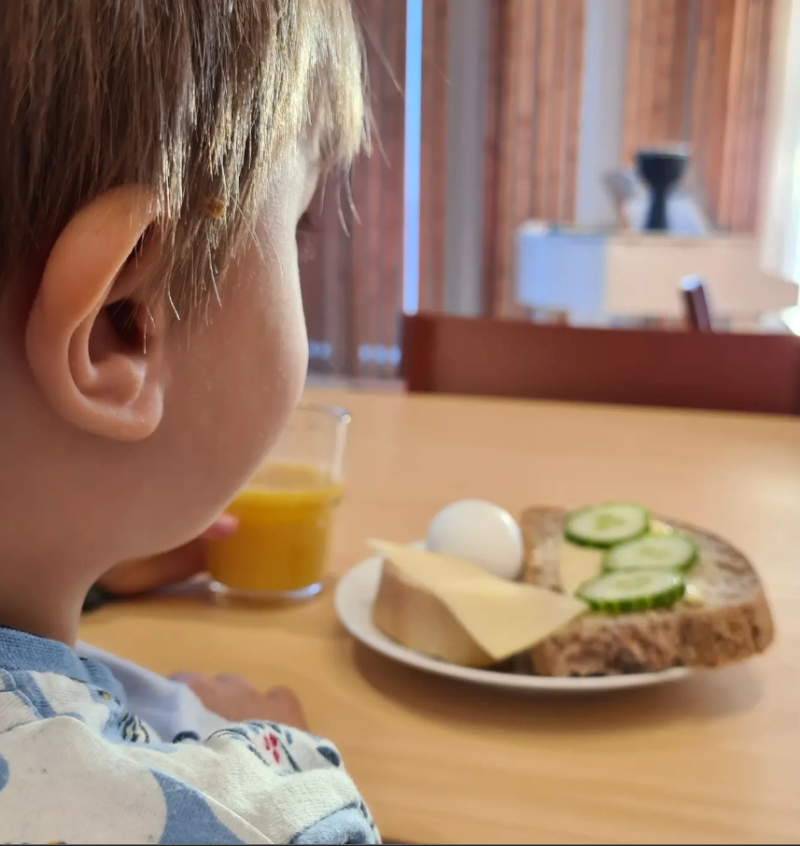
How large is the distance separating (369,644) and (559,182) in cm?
363

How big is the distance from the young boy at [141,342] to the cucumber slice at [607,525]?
33 cm

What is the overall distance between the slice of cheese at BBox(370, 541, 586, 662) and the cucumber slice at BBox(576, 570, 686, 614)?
0.05 ft

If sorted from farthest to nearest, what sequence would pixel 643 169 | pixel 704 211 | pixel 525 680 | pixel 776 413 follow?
pixel 704 211
pixel 643 169
pixel 776 413
pixel 525 680

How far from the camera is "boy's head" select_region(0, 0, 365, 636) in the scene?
1.25ft

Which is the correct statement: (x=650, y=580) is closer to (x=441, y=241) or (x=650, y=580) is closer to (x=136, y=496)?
(x=136, y=496)

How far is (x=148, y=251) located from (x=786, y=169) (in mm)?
3093

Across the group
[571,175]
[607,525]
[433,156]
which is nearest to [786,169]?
[571,175]

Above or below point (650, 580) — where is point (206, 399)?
above

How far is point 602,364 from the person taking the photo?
5.06 feet

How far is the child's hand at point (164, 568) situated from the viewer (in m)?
0.75

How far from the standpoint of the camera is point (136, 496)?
48 cm

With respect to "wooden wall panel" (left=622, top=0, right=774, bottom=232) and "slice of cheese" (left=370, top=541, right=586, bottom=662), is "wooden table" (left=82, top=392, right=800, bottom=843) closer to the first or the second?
"slice of cheese" (left=370, top=541, right=586, bottom=662)

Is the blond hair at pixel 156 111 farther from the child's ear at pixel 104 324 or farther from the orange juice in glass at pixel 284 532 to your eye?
the orange juice in glass at pixel 284 532

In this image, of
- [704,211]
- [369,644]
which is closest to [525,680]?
[369,644]
